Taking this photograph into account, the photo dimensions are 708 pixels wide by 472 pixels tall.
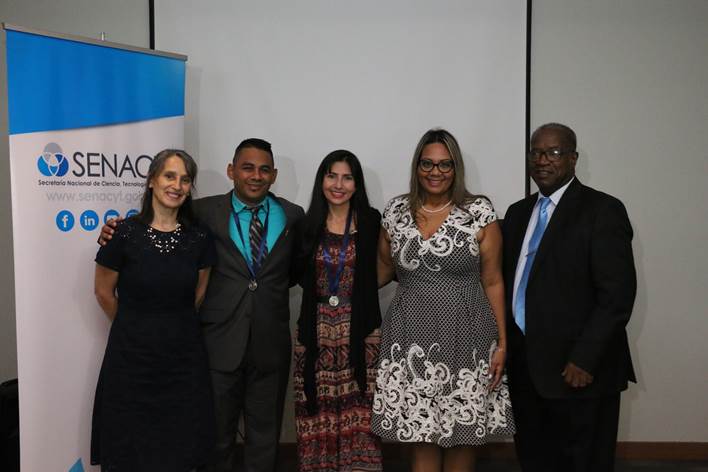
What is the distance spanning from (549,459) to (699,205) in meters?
1.95

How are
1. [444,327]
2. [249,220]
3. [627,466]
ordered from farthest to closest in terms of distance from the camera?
[627,466] → [249,220] → [444,327]

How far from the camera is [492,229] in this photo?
2.58 metres

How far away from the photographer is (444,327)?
251 cm

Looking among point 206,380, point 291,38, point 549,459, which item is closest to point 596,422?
point 549,459

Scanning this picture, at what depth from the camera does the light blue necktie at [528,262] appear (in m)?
2.56

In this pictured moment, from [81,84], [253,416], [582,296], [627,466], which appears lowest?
[627,466]

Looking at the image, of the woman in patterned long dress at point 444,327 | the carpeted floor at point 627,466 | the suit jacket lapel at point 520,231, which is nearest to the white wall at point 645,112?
the carpeted floor at point 627,466

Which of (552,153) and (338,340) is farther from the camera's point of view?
(338,340)

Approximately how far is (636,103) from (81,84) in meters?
3.12

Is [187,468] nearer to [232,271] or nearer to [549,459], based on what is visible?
[232,271]

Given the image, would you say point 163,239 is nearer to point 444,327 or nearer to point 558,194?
point 444,327

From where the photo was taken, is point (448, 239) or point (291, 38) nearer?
point (448, 239)

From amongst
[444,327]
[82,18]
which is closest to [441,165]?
[444,327]

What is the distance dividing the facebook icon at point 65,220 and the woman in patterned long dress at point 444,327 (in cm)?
151
